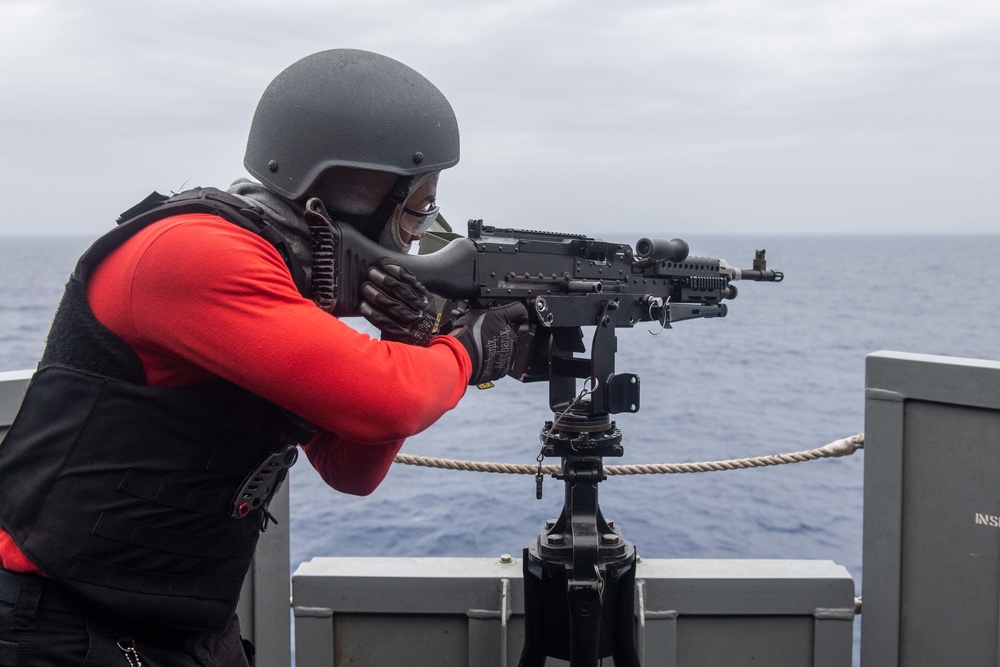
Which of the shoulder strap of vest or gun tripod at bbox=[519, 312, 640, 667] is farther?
gun tripod at bbox=[519, 312, 640, 667]

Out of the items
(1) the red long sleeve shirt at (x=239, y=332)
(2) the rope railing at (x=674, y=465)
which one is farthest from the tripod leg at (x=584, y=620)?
(1) the red long sleeve shirt at (x=239, y=332)

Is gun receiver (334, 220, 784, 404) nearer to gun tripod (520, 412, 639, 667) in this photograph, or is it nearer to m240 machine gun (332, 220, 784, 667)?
m240 machine gun (332, 220, 784, 667)

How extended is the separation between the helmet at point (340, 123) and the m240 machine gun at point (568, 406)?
546mm

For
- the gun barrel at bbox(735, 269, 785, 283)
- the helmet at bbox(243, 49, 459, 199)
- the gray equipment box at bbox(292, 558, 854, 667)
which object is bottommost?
the gray equipment box at bbox(292, 558, 854, 667)

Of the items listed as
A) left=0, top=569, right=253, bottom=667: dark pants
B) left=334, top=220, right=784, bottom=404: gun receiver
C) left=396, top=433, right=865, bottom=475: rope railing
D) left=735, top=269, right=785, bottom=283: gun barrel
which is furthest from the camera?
left=735, top=269, right=785, bottom=283: gun barrel

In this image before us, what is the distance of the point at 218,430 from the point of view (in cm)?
153

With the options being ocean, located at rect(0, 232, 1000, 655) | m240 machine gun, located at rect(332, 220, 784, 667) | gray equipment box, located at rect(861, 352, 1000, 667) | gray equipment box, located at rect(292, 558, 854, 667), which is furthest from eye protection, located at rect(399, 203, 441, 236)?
ocean, located at rect(0, 232, 1000, 655)

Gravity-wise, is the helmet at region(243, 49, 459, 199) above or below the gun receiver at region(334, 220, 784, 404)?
above

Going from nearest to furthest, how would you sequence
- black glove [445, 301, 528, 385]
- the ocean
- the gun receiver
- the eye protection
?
the eye protection → black glove [445, 301, 528, 385] → the gun receiver → the ocean

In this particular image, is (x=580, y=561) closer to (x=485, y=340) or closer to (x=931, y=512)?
(x=485, y=340)

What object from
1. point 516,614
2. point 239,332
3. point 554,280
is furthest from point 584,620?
point 239,332

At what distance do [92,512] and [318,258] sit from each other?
61 centimetres

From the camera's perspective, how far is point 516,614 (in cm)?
302

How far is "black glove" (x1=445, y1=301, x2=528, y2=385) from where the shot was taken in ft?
6.81
